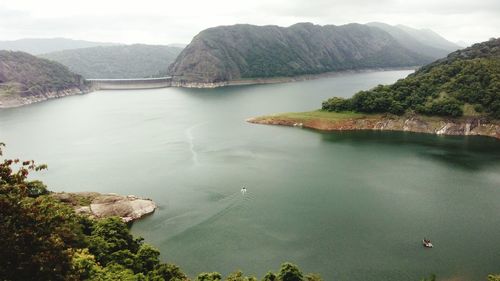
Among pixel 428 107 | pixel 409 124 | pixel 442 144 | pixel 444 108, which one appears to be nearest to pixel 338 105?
pixel 409 124

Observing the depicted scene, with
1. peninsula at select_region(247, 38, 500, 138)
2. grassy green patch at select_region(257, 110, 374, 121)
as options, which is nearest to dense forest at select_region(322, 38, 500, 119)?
peninsula at select_region(247, 38, 500, 138)

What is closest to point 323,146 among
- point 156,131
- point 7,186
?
point 156,131

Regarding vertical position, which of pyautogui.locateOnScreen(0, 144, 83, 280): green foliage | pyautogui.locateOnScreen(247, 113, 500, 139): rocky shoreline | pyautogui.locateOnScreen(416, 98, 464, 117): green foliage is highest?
pyautogui.locateOnScreen(416, 98, 464, 117): green foliage

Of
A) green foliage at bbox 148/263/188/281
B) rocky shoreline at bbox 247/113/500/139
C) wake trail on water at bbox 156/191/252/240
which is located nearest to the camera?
green foliage at bbox 148/263/188/281

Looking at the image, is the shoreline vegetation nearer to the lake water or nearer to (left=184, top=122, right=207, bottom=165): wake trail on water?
the lake water

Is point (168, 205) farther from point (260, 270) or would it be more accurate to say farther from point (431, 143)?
point (431, 143)

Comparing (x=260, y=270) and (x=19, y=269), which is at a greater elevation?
(x=19, y=269)

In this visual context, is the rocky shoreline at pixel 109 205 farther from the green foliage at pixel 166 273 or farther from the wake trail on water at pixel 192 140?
the wake trail on water at pixel 192 140

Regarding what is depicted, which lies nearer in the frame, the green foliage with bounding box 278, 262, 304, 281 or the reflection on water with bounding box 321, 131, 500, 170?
the green foliage with bounding box 278, 262, 304, 281
